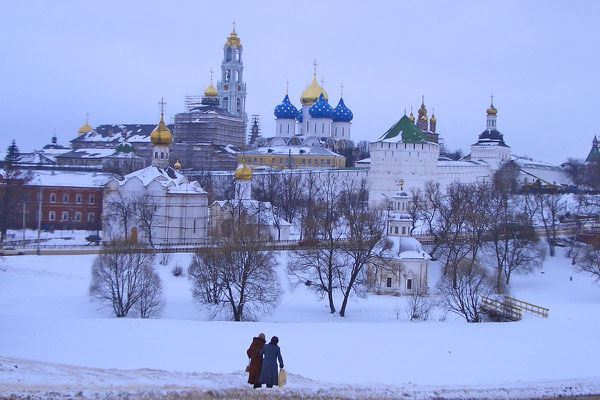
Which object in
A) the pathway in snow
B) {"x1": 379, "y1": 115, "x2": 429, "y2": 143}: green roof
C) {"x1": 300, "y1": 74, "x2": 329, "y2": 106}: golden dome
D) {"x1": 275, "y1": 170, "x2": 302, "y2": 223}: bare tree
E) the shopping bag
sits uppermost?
{"x1": 300, "y1": 74, "x2": 329, "y2": 106}: golden dome

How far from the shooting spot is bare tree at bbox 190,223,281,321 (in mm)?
20859

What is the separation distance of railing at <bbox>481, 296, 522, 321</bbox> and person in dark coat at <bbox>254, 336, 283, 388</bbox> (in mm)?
11241

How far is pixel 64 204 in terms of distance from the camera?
3769 cm

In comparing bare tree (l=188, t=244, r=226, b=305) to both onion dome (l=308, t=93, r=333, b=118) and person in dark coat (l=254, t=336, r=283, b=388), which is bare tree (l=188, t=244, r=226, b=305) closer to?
person in dark coat (l=254, t=336, r=283, b=388)

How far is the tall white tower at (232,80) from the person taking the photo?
7338cm

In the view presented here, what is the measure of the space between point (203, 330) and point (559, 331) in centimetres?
810

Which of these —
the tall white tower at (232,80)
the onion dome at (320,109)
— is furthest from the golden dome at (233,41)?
the onion dome at (320,109)

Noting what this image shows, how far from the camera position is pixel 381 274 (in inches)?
992

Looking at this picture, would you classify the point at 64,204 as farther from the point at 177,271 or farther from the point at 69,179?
the point at 177,271

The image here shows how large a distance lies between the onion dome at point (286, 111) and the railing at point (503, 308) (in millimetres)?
46261

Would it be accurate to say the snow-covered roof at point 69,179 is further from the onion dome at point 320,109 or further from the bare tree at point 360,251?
the onion dome at point 320,109

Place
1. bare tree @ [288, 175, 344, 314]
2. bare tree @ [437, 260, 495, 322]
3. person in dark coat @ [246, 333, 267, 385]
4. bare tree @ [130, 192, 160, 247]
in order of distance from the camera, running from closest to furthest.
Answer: person in dark coat @ [246, 333, 267, 385] → bare tree @ [437, 260, 495, 322] → bare tree @ [288, 175, 344, 314] → bare tree @ [130, 192, 160, 247]

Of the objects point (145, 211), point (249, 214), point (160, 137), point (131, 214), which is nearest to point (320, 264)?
point (249, 214)

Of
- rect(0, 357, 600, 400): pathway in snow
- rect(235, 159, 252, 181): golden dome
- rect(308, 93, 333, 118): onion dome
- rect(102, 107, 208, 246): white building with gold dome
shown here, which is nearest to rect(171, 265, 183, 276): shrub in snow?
rect(102, 107, 208, 246): white building with gold dome
